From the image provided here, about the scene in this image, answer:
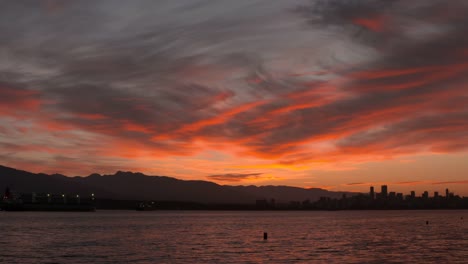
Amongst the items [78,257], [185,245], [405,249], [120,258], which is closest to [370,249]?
[405,249]

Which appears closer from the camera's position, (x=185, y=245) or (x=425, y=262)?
(x=425, y=262)

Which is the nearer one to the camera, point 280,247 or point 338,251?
point 338,251

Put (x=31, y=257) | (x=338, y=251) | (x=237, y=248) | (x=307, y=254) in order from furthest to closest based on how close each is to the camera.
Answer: (x=237, y=248), (x=338, y=251), (x=307, y=254), (x=31, y=257)

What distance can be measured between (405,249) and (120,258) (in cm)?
4762

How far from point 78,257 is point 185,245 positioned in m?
27.0

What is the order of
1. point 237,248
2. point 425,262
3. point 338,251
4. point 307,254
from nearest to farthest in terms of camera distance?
point 425,262 → point 307,254 → point 338,251 → point 237,248

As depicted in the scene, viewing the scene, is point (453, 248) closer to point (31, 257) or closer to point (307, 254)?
point (307, 254)

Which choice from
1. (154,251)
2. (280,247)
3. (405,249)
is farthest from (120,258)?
(405,249)

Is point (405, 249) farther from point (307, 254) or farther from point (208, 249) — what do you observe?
point (208, 249)

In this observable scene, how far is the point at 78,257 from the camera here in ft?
255

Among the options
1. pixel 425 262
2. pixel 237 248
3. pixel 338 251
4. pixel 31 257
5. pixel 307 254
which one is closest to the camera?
pixel 425 262

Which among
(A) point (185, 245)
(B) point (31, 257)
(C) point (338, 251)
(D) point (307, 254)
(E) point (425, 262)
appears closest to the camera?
(E) point (425, 262)

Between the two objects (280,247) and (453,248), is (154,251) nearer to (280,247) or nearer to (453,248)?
(280,247)

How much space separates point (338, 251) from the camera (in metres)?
88.1
